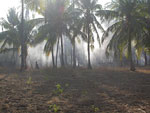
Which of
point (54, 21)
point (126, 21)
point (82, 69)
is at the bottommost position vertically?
point (82, 69)

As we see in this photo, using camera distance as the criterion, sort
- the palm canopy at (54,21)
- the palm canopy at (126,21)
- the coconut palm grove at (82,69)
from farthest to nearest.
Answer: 1. the palm canopy at (54,21)
2. the palm canopy at (126,21)
3. the coconut palm grove at (82,69)

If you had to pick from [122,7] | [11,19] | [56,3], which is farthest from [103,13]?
[11,19]

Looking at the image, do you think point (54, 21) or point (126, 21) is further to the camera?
point (54, 21)

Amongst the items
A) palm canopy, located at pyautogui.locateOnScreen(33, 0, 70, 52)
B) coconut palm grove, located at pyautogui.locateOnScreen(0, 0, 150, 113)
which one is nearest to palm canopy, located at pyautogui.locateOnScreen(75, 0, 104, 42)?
coconut palm grove, located at pyautogui.locateOnScreen(0, 0, 150, 113)

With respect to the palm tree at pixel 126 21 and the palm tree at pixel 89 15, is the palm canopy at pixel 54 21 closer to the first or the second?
the palm tree at pixel 89 15

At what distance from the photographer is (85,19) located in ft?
57.3

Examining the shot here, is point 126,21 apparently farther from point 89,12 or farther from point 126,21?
point 89,12

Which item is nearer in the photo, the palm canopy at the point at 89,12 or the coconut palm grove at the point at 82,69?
the coconut palm grove at the point at 82,69

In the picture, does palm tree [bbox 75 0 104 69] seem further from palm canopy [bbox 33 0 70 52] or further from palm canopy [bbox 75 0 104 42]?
palm canopy [bbox 33 0 70 52]

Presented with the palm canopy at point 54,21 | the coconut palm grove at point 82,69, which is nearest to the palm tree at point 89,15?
the coconut palm grove at point 82,69

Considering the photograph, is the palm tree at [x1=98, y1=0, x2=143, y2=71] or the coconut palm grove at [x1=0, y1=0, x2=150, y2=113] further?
the palm tree at [x1=98, y1=0, x2=143, y2=71]

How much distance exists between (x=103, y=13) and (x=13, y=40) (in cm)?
1283

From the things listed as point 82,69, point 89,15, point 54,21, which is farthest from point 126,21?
point 54,21

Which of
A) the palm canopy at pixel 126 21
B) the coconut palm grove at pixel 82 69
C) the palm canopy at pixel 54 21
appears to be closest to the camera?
the coconut palm grove at pixel 82 69
